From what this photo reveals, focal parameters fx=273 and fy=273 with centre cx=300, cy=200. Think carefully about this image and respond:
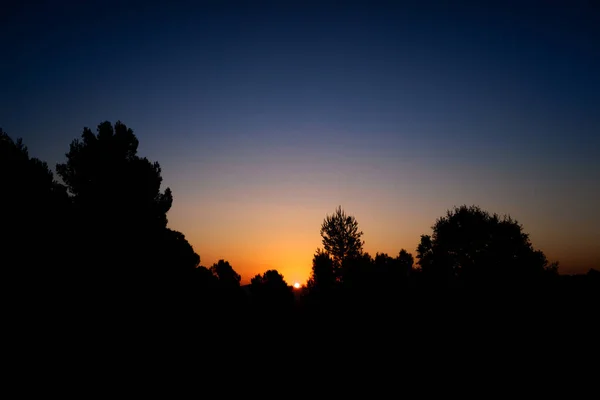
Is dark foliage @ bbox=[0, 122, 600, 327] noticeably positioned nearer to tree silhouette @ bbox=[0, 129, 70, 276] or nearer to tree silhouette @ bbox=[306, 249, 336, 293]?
tree silhouette @ bbox=[0, 129, 70, 276]

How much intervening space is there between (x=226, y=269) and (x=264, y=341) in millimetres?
19928

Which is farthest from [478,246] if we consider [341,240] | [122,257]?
[122,257]

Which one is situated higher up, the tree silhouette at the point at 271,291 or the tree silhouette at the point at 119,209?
the tree silhouette at the point at 119,209

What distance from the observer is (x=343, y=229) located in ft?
136

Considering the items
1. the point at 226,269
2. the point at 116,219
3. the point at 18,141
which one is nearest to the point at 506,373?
the point at 116,219

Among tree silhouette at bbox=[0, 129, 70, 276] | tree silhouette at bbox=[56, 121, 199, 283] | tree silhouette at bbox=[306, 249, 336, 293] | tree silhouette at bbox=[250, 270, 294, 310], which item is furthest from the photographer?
tree silhouette at bbox=[306, 249, 336, 293]

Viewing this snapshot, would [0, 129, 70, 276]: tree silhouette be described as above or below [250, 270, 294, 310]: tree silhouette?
above

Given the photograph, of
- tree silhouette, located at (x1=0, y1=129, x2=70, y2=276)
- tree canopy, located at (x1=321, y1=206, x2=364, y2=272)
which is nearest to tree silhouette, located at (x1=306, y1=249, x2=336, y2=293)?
tree canopy, located at (x1=321, y1=206, x2=364, y2=272)

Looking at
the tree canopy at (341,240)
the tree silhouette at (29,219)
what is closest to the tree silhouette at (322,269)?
the tree canopy at (341,240)

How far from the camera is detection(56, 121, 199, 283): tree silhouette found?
547 inches

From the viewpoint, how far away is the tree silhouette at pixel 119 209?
13906 mm

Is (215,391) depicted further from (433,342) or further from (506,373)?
(506,373)

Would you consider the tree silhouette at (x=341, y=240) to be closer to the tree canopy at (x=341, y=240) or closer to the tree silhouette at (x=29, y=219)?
the tree canopy at (x=341, y=240)

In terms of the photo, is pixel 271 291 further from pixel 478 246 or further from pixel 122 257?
pixel 478 246
